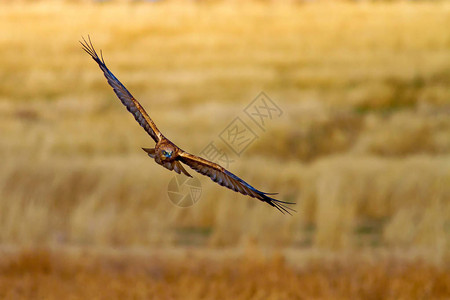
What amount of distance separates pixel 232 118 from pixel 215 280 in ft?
15.1

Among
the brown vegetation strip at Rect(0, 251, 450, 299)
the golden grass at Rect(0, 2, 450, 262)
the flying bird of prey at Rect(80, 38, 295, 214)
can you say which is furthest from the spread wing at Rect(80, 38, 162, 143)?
the golden grass at Rect(0, 2, 450, 262)

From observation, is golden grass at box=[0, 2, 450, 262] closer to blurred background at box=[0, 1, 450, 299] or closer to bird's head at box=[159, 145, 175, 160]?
blurred background at box=[0, 1, 450, 299]

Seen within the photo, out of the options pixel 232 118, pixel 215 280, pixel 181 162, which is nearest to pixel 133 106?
pixel 181 162

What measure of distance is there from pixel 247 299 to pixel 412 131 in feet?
18.9

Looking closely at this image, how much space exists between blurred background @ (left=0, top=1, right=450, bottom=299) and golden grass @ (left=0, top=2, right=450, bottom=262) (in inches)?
1.0

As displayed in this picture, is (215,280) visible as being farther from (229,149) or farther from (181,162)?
(181,162)

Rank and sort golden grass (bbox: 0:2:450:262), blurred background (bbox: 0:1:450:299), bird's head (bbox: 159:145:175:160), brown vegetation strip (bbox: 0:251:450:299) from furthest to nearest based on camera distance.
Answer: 1. golden grass (bbox: 0:2:450:262)
2. blurred background (bbox: 0:1:450:299)
3. brown vegetation strip (bbox: 0:251:450:299)
4. bird's head (bbox: 159:145:175:160)

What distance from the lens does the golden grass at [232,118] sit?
7199mm

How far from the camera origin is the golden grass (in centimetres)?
720

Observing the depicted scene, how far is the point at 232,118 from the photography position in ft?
31.1

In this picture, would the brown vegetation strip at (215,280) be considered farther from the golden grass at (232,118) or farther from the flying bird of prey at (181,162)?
the flying bird of prey at (181,162)

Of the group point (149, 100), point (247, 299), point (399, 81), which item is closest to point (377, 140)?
point (399, 81)

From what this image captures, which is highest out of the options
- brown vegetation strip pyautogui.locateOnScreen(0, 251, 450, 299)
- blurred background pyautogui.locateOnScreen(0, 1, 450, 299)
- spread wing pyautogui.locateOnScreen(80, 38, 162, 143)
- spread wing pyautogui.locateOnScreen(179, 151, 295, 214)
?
blurred background pyautogui.locateOnScreen(0, 1, 450, 299)

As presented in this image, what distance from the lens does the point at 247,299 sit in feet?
15.7
